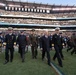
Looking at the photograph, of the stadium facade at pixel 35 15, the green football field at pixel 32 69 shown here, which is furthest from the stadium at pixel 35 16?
the green football field at pixel 32 69

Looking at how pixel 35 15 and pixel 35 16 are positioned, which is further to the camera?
pixel 35 15

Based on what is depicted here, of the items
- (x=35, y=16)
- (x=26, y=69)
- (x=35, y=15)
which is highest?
(x=35, y=15)

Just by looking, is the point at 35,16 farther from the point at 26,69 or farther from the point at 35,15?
the point at 26,69

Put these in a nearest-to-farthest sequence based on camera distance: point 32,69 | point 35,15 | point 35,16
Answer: point 32,69 → point 35,16 → point 35,15

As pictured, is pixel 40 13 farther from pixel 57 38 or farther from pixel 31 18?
pixel 57 38

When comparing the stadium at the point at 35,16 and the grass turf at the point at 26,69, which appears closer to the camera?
the grass turf at the point at 26,69

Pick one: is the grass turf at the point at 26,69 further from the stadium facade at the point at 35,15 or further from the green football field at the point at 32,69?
the stadium facade at the point at 35,15

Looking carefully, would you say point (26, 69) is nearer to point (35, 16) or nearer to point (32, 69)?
point (32, 69)

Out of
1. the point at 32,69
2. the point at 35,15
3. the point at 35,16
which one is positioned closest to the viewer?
the point at 32,69

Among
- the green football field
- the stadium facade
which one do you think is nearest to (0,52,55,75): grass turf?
the green football field

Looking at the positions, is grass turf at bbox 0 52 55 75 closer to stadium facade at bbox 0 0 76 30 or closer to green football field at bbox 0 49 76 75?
green football field at bbox 0 49 76 75

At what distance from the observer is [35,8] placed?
80000mm

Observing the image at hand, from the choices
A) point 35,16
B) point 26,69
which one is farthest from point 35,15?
point 26,69

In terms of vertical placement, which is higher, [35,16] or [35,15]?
[35,15]
